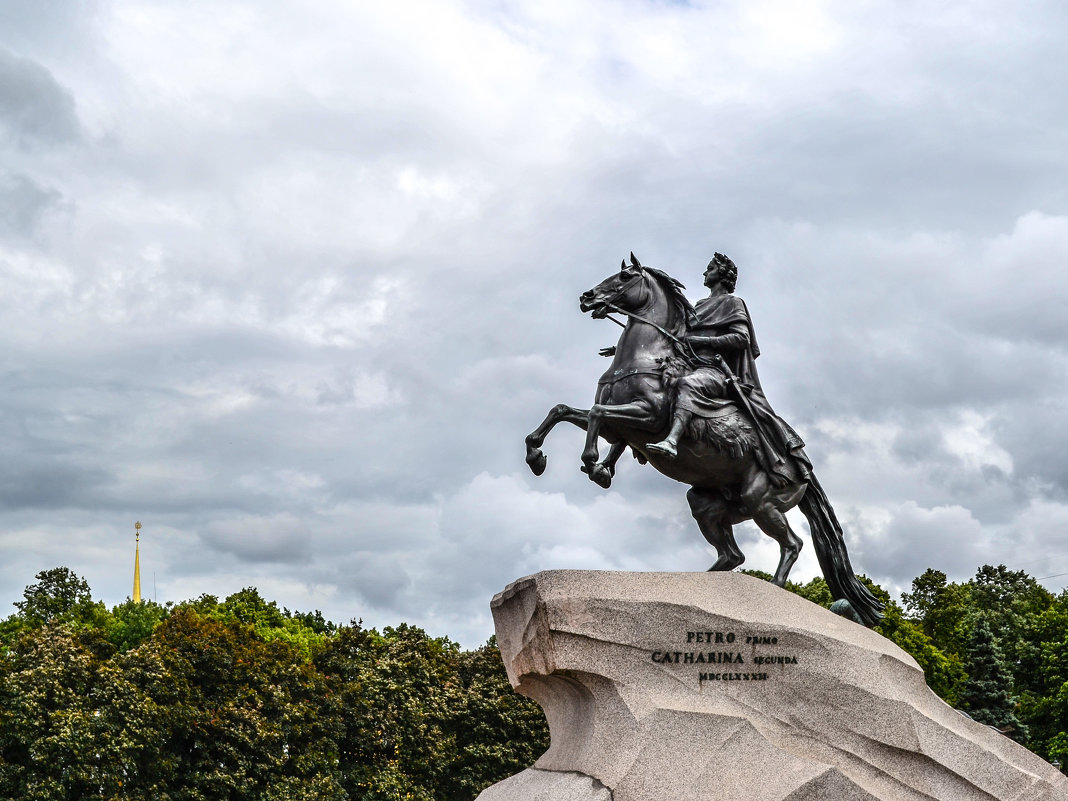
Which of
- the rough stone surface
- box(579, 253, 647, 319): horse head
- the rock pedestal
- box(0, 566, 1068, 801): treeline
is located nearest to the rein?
box(579, 253, 647, 319): horse head

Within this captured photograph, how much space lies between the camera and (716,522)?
1373 centimetres

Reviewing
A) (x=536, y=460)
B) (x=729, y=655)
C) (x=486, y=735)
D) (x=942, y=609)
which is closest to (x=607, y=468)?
(x=536, y=460)

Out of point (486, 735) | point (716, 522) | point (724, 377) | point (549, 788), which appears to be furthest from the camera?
point (486, 735)

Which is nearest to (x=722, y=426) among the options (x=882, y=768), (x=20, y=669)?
(x=882, y=768)

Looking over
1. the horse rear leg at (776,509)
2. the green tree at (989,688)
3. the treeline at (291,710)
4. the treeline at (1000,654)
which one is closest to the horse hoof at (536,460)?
the horse rear leg at (776,509)

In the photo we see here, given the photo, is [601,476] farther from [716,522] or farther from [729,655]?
[729,655]

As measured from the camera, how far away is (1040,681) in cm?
3569

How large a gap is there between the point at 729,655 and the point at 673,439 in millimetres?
2438

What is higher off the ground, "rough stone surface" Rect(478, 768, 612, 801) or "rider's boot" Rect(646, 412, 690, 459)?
"rider's boot" Rect(646, 412, 690, 459)

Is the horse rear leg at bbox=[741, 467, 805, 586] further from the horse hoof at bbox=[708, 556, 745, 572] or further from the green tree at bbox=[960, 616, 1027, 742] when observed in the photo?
the green tree at bbox=[960, 616, 1027, 742]

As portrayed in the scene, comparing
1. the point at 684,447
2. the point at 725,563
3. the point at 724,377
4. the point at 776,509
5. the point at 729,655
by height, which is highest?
the point at 724,377

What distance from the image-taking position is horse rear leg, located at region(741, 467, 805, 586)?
1335 cm

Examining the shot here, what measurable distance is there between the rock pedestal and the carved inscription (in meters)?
0.01

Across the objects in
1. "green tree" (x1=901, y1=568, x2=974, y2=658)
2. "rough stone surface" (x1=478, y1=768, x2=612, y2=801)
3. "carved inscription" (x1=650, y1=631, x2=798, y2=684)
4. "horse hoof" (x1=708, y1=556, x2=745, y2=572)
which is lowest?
"rough stone surface" (x1=478, y1=768, x2=612, y2=801)
